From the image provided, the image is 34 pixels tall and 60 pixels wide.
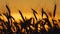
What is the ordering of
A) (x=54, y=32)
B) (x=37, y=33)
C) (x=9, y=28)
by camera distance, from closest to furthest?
(x=54, y=32) → (x=37, y=33) → (x=9, y=28)

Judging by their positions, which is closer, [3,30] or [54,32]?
[54,32]

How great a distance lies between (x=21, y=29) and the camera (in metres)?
2.55

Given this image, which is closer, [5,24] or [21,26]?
[21,26]

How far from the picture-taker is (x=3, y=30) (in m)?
2.65

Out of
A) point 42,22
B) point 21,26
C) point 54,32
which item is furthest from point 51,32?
point 21,26

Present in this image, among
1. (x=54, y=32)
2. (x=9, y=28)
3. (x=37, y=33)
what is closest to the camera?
(x=54, y=32)

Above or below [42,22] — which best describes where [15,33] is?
below

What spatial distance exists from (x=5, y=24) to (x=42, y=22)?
605mm

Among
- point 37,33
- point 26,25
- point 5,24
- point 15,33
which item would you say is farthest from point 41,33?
point 5,24

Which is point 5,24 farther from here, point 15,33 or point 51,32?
point 51,32

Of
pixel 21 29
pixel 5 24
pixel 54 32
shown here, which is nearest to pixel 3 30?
pixel 5 24

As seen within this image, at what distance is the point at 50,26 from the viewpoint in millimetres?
2385

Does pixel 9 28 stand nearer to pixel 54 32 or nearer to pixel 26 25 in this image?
pixel 26 25

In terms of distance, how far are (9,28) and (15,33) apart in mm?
158
